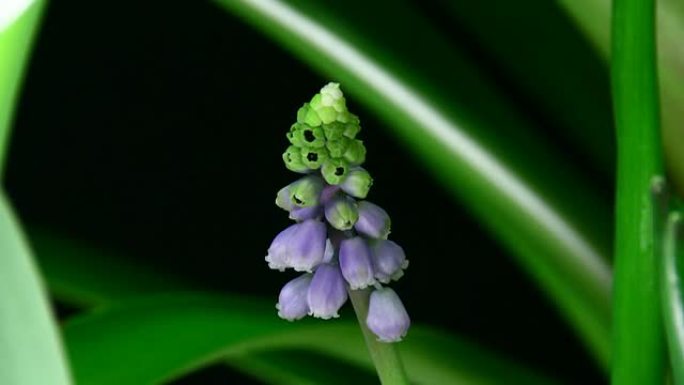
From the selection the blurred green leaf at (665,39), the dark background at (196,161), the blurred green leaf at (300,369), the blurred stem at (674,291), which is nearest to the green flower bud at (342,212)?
the blurred stem at (674,291)

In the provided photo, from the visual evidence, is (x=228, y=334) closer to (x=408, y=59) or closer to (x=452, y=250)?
(x=408, y=59)

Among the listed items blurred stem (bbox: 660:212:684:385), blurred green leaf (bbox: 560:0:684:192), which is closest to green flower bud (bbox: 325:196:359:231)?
blurred stem (bbox: 660:212:684:385)

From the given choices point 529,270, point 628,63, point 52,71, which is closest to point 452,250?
point 529,270

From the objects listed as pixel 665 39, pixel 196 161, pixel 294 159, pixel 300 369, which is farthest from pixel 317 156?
pixel 196 161

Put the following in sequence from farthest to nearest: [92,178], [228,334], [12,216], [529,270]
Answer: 1. [92,178]
2. [529,270]
3. [228,334]
4. [12,216]

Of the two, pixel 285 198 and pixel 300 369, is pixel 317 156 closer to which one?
pixel 285 198

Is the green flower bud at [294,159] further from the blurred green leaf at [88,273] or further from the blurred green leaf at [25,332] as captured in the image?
the blurred green leaf at [88,273]
